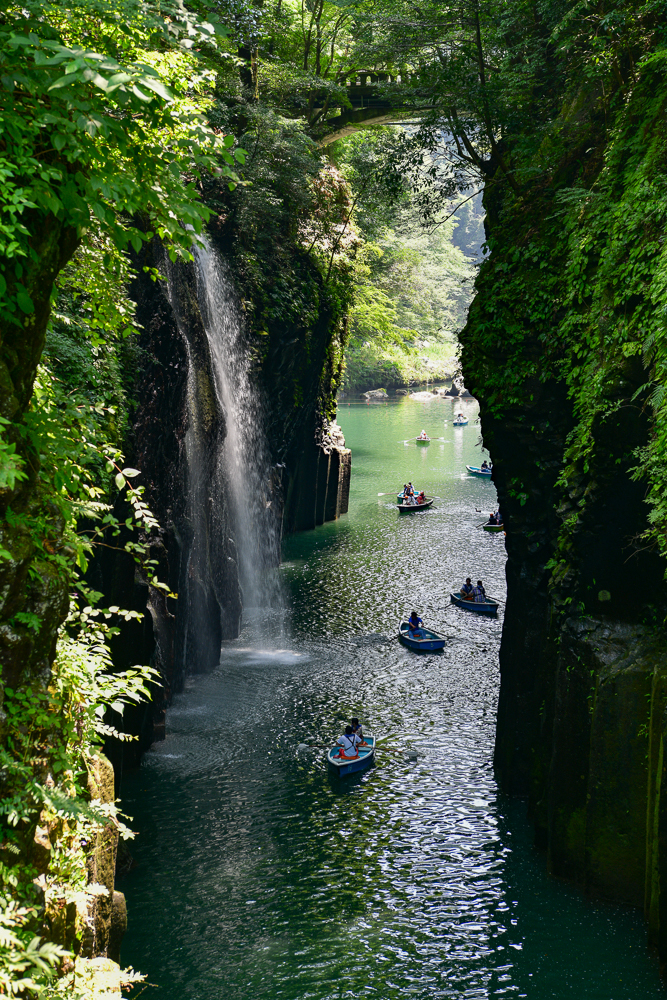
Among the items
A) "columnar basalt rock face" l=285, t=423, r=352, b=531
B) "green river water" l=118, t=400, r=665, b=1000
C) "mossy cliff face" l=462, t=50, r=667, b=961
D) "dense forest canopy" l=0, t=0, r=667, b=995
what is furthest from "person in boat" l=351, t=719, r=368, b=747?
"columnar basalt rock face" l=285, t=423, r=352, b=531

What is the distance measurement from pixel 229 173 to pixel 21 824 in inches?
199

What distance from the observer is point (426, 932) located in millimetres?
10883

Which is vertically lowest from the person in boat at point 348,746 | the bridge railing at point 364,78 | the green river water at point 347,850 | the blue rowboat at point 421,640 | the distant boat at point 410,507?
the green river water at point 347,850

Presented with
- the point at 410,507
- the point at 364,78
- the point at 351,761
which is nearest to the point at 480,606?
the point at 351,761

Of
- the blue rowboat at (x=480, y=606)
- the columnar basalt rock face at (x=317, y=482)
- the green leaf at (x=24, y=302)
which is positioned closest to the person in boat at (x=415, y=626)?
the blue rowboat at (x=480, y=606)

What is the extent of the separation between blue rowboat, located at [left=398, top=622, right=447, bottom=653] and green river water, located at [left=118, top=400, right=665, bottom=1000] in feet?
1.19

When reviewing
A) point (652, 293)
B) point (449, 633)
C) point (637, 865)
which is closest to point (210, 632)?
point (449, 633)

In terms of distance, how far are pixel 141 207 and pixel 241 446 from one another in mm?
18477

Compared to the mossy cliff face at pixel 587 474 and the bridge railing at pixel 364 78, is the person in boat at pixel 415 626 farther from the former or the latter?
the bridge railing at pixel 364 78

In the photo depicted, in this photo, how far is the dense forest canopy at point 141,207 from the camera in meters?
5.22

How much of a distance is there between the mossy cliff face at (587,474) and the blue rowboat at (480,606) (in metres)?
9.29

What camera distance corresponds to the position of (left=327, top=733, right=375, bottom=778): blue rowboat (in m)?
14.7

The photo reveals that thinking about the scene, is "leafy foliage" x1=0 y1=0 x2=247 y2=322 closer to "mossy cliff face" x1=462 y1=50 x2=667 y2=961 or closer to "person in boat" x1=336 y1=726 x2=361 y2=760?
"mossy cliff face" x1=462 y1=50 x2=667 y2=961

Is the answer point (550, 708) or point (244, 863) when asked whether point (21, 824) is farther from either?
point (550, 708)
